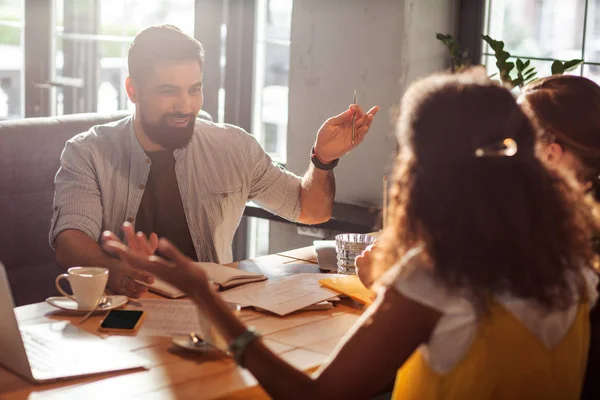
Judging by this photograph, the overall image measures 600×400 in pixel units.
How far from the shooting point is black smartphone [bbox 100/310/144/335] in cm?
161

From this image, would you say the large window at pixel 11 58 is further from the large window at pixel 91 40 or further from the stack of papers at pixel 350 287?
the stack of papers at pixel 350 287

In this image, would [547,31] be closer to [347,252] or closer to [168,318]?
[347,252]

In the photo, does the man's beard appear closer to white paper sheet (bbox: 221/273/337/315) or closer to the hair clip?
white paper sheet (bbox: 221/273/337/315)

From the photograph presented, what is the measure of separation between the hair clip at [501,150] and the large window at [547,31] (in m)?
1.79

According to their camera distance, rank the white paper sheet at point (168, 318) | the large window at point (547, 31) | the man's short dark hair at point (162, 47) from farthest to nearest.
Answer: the large window at point (547, 31) → the man's short dark hair at point (162, 47) → the white paper sheet at point (168, 318)

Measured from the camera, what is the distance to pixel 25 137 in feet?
8.38

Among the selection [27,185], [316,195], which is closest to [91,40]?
[27,185]

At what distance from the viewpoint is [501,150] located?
3.91ft

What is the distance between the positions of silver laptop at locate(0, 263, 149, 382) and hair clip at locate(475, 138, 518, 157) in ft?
2.22

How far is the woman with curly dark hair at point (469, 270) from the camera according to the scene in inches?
45.8

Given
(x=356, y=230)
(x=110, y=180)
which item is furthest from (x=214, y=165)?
(x=356, y=230)

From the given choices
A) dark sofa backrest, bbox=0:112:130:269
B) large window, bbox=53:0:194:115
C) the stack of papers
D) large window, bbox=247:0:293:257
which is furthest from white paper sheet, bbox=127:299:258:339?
large window, bbox=53:0:194:115

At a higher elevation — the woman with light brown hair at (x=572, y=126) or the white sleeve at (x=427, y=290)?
the woman with light brown hair at (x=572, y=126)

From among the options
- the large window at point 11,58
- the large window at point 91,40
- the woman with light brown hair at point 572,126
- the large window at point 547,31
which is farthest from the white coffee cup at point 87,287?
the large window at point 11,58
